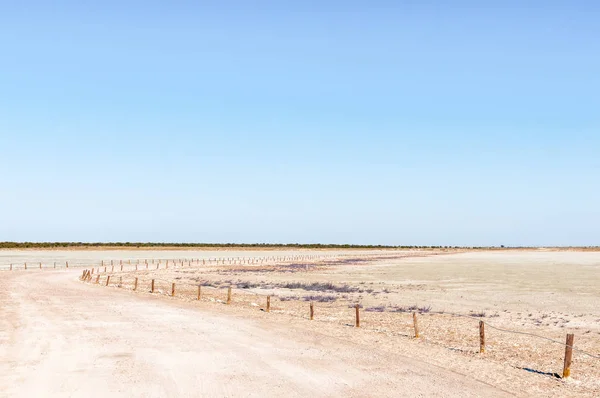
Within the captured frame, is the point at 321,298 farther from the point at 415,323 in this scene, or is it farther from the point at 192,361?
the point at 192,361

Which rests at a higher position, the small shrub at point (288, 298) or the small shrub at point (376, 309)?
the small shrub at point (376, 309)

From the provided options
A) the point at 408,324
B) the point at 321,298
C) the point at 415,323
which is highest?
the point at 415,323

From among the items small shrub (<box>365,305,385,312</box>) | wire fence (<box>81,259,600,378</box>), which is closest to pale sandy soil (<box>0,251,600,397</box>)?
wire fence (<box>81,259,600,378</box>)

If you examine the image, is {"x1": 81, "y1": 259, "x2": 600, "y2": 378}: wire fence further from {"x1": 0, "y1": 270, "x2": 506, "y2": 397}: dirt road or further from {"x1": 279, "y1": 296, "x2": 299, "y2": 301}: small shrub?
{"x1": 0, "y1": 270, "x2": 506, "y2": 397}: dirt road

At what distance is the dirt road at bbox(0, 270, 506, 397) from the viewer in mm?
16281

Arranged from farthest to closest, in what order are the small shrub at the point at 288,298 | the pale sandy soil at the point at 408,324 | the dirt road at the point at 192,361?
the small shrub at the point at 288,298 → the pale sandy soil at the point at 408,324 → the dirt road at the point at 192,361

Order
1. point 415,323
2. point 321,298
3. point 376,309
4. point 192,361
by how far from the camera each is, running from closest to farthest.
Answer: point 192,361, point 415,323, point 376,309, point 321,298

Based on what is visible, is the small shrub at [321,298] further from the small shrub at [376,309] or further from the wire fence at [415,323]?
the small shrub at [376,309]

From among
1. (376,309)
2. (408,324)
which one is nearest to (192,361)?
(408,324)

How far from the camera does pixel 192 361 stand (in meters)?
20.1

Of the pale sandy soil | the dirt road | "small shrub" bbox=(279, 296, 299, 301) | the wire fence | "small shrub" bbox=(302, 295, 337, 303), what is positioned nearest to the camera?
the dirt road

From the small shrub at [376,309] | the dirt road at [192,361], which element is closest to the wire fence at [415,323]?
the small shrub at [376,309]

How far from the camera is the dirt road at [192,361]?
16.3 metres

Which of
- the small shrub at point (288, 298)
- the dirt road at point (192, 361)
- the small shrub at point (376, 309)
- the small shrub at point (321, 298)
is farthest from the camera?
the small shrub at point (288, 298)
